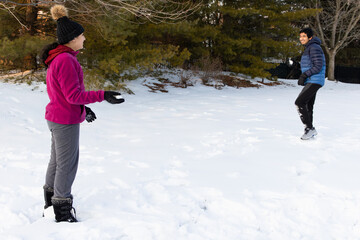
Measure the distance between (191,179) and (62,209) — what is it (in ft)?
5.31

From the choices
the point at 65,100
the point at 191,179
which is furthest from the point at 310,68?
the point at 65,100

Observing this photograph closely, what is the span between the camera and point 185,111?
8523 millimetres

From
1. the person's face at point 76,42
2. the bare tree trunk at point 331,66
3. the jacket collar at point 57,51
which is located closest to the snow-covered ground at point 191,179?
the jacket collar at point 57,51

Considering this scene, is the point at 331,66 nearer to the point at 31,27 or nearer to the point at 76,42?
the point at 31,27

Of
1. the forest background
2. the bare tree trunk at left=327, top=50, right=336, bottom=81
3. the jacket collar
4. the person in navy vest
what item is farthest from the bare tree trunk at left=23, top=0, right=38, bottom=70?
the bare tree trunk at left=327, top=50, right=336, bottom=81

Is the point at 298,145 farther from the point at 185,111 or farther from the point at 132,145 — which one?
the point at 185,111

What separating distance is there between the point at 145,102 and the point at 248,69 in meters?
Answer: 8.02

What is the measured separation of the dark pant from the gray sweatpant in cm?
390

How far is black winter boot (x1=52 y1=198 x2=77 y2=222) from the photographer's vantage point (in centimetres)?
258

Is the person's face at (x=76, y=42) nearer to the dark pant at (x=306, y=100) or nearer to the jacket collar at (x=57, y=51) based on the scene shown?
the jacket collar at (x=57, y=51)

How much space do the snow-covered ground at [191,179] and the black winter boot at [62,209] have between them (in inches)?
3.1

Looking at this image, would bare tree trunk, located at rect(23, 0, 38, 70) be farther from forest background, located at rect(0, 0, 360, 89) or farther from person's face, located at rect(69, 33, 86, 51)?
person's face, located at rect(69, 33, 86, 51)

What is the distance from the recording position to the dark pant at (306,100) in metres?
5.07

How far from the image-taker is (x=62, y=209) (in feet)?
8.48
